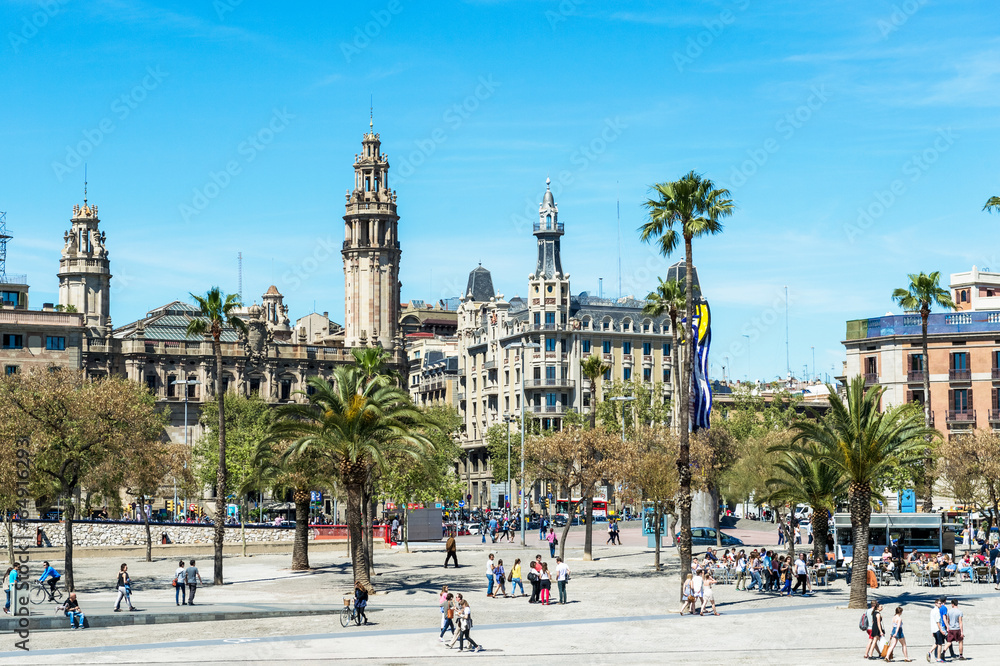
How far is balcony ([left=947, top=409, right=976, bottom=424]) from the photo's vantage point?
85.2m

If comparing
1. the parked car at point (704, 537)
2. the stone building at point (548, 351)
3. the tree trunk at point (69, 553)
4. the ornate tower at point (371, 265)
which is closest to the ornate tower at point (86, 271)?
the ornate tower at point (371, 265)

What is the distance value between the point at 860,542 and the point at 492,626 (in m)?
11.6

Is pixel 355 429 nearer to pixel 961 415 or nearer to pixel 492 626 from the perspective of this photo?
pixel 492 626

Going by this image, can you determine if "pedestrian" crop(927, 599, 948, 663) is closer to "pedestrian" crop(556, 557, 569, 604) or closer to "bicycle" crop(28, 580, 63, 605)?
"pedestrian" crop(556, 557, 569, 604)

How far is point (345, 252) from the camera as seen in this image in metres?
132

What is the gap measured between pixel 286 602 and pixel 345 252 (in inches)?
3601

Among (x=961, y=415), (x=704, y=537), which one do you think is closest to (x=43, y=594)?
(x=704, y=537)

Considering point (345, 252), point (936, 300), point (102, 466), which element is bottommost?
point (102, 466)

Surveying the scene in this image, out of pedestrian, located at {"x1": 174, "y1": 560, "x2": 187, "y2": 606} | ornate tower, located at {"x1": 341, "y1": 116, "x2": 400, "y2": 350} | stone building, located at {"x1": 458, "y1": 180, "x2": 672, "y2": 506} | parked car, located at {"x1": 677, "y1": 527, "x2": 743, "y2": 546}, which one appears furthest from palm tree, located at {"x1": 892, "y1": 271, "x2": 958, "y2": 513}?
ornate tower, located at {"x1": 341, "y1": 116, "x2": 400, "y2": 350}

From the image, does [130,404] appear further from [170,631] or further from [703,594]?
[703,594]

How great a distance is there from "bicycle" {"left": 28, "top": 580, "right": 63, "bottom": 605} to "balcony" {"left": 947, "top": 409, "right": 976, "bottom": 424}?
201ft

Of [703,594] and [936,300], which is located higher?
[936,300]

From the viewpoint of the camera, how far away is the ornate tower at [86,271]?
391ft

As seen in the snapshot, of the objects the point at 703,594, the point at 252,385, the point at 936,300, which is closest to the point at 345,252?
the point at 252,385
